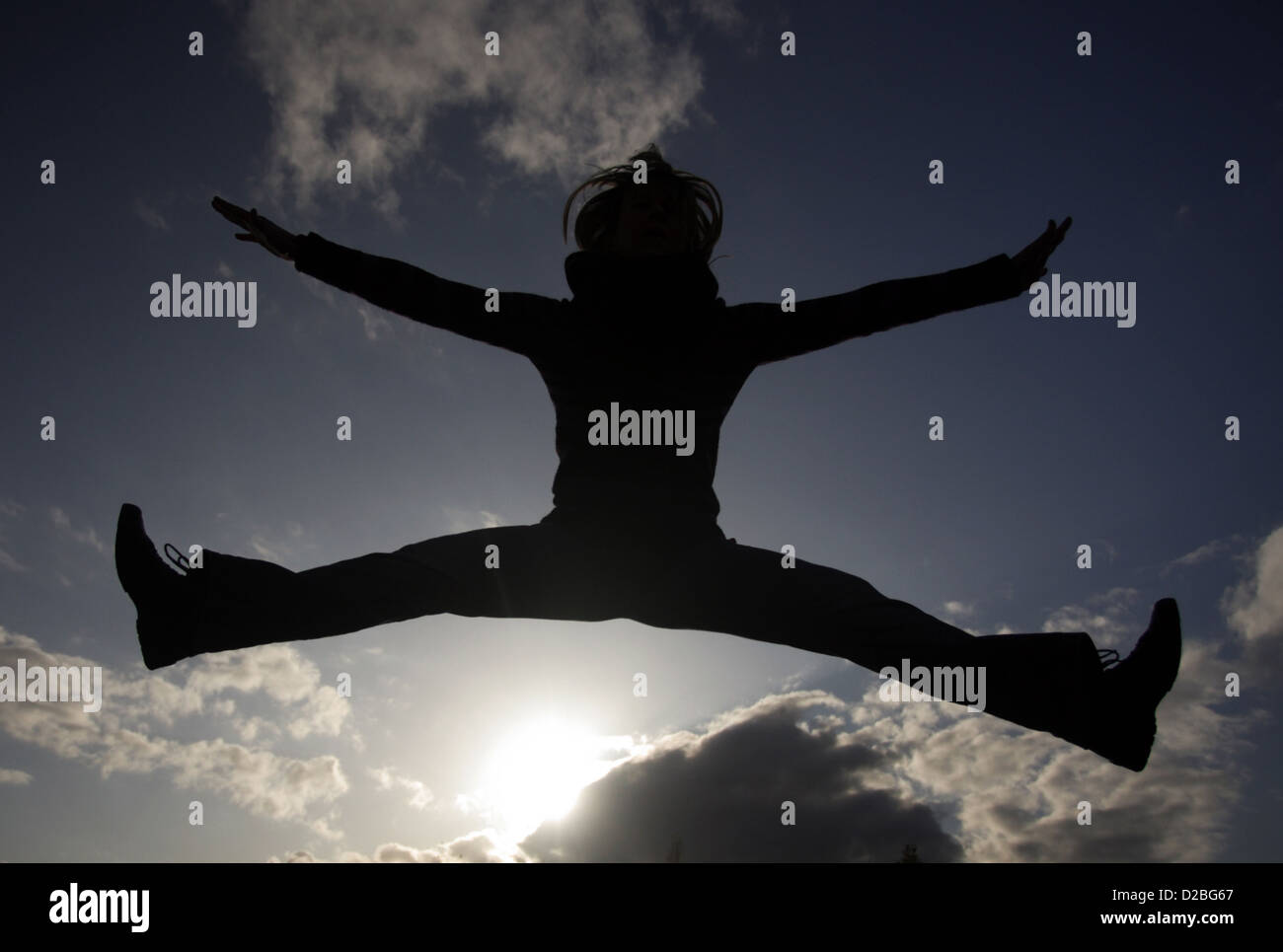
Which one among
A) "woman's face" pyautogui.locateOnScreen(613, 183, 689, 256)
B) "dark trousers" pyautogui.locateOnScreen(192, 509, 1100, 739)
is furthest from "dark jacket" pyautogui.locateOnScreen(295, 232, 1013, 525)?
"woman's face" pyautogui.locateOnScreen(613, 183, 689, 256)

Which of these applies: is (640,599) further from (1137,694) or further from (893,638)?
(1137,694)

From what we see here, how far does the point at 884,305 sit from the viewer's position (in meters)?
3.57

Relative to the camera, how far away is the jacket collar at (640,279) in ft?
12.0

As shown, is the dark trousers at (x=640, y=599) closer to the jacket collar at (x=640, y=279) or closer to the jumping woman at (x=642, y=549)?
the jumping woman at (x=642, y=549)

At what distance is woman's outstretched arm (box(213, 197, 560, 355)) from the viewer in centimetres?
358

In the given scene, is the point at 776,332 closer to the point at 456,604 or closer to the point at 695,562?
the point at 695,562

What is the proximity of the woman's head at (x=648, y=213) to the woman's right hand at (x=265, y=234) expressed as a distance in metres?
1.54

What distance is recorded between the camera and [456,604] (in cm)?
321

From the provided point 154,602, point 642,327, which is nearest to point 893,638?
point 642,327

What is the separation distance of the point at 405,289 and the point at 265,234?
709 millimetres

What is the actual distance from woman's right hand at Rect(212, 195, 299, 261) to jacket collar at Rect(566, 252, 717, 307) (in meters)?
1.30

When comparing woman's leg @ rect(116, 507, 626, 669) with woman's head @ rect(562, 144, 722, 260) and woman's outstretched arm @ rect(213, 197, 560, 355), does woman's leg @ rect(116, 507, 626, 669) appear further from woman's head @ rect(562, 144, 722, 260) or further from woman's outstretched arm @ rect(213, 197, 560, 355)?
woman's head @ rect(562, 144, 722, 260)

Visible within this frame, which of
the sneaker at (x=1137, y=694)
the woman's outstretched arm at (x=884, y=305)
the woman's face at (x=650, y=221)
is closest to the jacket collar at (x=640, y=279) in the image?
the woman's outstretched arm at (x=884, y=305)
